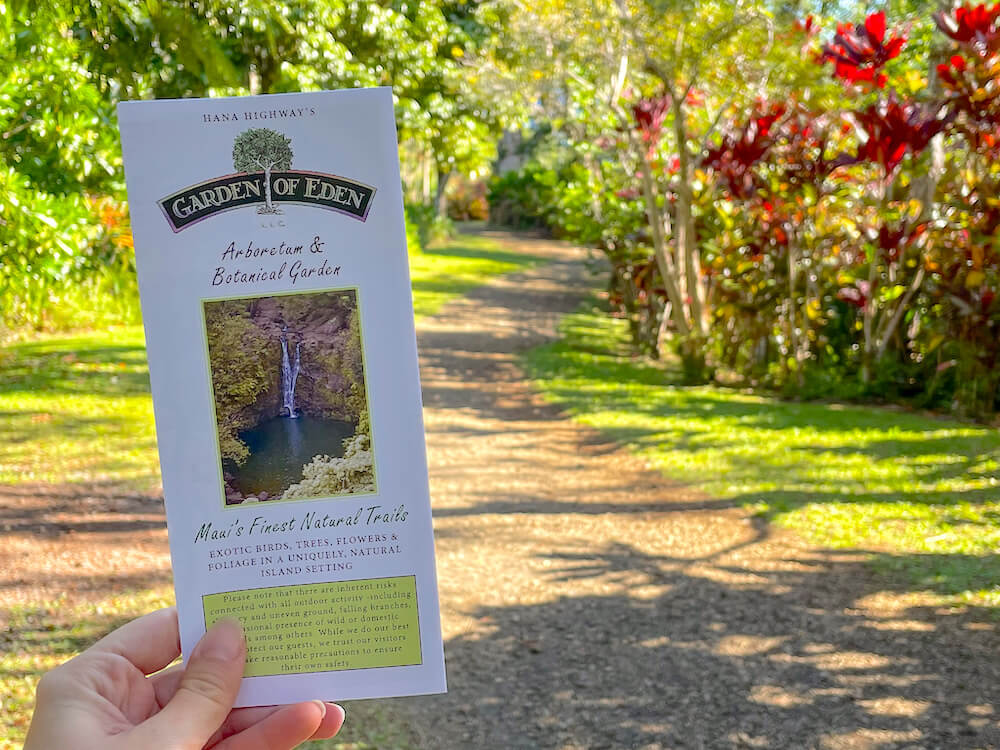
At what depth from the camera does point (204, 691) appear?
96 cm

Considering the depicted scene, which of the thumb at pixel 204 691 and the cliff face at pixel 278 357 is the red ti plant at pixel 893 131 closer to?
the cliff face at pixel 278 357

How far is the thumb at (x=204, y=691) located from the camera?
950 millimetres

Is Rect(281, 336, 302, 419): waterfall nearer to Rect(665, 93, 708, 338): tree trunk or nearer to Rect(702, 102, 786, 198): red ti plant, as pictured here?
Rect(702, 102, 786, 198): red ti plant

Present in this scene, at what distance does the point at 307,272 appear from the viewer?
0.95m

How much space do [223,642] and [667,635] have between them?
2.83 metres

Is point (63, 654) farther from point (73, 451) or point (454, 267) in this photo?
point (454, 267)

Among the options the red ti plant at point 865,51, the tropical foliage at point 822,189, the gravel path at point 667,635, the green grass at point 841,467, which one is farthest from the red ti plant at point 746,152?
the gravel path at point 667,635

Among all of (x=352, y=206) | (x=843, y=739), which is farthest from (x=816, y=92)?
(x=352, y=206)

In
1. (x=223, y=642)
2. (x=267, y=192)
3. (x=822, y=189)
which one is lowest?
(x=223, y=642)

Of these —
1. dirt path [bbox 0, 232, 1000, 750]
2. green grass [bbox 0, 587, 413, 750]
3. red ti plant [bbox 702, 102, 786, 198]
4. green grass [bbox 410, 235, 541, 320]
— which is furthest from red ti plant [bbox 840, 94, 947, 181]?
green grass [bbox 410, 235, 541, 320]

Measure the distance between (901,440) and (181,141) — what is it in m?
5.21

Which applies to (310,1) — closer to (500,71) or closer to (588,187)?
(500,71)

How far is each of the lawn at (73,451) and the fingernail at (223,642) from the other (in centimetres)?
214

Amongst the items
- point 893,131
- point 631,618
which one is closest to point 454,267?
point 893,131
